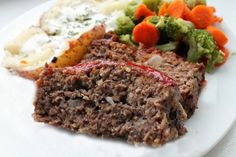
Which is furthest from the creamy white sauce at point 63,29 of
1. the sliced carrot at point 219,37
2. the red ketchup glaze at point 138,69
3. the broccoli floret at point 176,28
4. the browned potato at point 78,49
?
the sliced carrot at point 219,37

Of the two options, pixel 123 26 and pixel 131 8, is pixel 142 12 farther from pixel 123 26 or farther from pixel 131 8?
pixel 123 26

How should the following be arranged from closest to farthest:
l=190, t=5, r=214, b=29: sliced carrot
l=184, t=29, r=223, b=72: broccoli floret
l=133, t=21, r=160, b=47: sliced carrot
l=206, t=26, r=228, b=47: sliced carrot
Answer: l=184, t=29, r=223, b=72: broccoli floret → l=133, t=21, r=160, b=47: sliced carrot → l=206, t=26, r=228, b=47: sliced carrot → l=190, t=5, r=214, b=29: sliced carrot

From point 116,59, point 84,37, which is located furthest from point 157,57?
point 84,37

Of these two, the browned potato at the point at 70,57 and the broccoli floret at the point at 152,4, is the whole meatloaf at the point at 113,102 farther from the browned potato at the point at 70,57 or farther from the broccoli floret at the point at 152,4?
the broccoli floret at the point at 152,4

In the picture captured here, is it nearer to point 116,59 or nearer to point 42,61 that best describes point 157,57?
point 116,59

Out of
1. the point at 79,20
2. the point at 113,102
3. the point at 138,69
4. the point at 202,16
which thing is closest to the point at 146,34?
the point at 202,16

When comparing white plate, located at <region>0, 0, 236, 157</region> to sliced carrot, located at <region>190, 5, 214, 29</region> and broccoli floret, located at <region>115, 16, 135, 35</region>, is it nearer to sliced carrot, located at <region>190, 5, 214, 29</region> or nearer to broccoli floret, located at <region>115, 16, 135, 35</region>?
sliced carrot, located at <region>190, 5, 214, 29</region>

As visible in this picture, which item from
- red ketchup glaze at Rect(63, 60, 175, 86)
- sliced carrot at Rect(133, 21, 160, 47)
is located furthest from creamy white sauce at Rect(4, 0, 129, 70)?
red ketchup glaze at Rect(63, 60, 175, 86)
